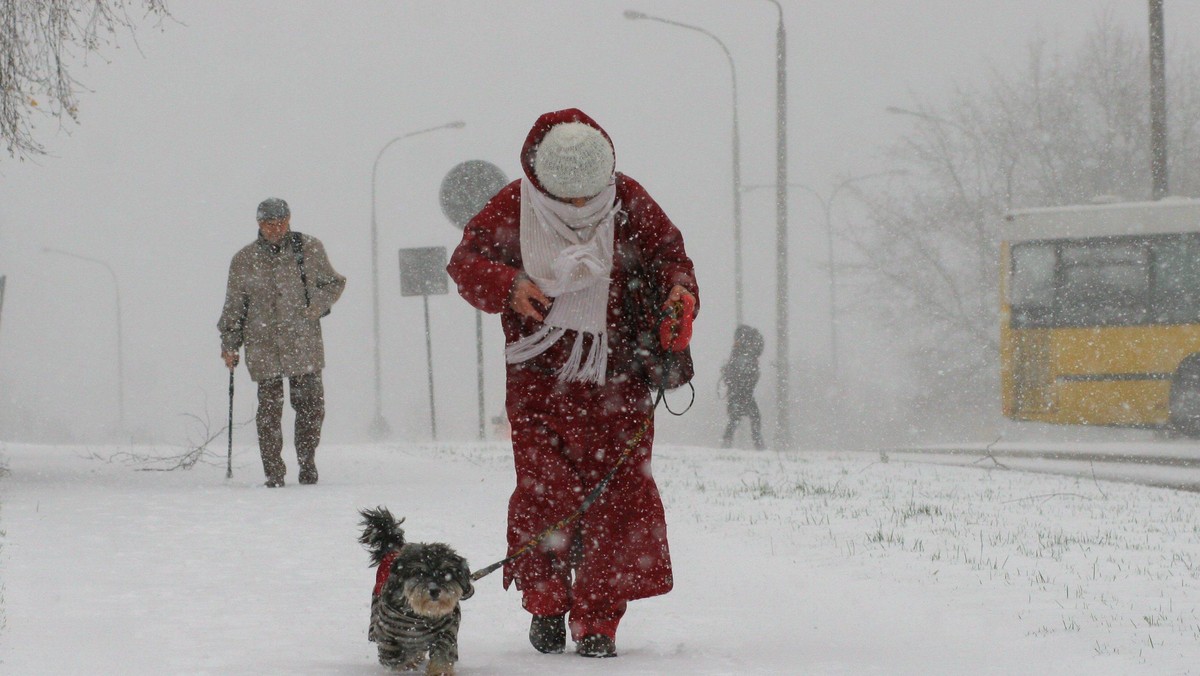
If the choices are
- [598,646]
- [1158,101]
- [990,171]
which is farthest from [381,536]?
[990,171]

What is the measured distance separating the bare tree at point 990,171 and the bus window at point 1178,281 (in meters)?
15.1

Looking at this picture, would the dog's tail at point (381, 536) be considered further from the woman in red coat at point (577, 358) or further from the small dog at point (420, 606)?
the woman in red coat at point (577, 358)

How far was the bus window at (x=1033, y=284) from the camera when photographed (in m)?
19.2

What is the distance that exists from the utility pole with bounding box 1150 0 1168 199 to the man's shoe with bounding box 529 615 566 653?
18.3 metres

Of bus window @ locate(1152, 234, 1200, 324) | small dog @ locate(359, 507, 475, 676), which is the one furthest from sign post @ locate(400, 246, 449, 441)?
small dog @ locate(359, 507, 475, 676)

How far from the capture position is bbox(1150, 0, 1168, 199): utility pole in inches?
815

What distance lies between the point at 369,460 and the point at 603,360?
9544 mm

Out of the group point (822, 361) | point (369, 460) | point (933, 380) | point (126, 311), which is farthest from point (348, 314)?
point (369, 460)

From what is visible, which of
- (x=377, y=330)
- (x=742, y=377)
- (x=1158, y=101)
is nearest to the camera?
(x=1158, y=101)

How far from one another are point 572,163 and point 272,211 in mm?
5455

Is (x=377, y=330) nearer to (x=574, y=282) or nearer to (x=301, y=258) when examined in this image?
(x=301, y=258)

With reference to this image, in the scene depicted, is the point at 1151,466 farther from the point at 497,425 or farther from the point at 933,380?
the point at 933,380

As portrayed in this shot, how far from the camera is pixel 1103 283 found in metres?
18.9

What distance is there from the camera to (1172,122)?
3450 cm
